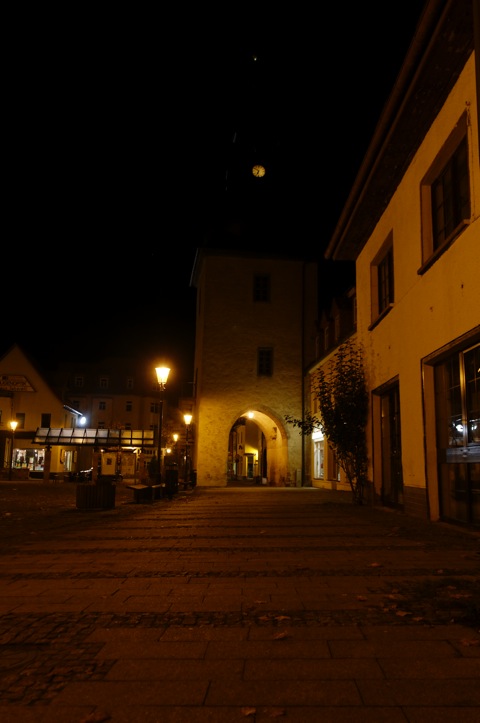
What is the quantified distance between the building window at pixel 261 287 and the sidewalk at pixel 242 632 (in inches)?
994

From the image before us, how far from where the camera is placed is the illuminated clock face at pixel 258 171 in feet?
115

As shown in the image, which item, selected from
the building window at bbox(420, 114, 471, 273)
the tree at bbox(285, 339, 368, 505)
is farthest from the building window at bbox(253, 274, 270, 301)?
the building window at bbox(420, 114, 471, 273)

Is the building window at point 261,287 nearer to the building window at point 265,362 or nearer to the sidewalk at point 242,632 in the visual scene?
the building window at point 265,362

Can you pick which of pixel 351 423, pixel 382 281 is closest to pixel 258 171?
Answer: pixel 382 281

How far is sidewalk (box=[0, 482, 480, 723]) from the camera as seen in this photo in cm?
304

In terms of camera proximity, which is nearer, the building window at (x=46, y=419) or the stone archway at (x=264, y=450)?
the stone archway at (x=264, y=450)

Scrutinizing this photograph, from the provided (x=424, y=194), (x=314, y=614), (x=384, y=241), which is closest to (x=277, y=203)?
(x=384, y=241)

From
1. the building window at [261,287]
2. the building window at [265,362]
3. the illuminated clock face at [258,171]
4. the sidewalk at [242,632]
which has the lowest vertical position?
the sidewalk at [242,632]

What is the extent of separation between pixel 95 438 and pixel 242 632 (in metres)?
34.4

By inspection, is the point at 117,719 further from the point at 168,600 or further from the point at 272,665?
the point at 168,600

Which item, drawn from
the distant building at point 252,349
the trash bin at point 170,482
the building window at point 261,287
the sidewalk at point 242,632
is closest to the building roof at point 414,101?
the sidewalk at point 242,632

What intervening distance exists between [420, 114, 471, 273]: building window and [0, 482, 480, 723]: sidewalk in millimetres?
4898

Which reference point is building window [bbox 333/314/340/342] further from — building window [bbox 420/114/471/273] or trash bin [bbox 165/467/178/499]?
building window [bbox 420/114/471/273]

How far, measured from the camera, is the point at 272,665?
3596mm
